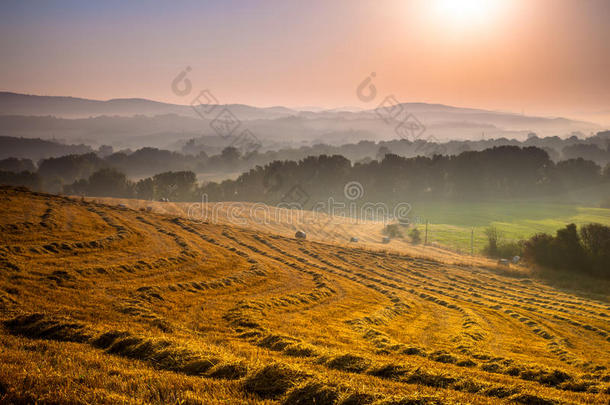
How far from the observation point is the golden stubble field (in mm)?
8781

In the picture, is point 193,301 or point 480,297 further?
point 480,297

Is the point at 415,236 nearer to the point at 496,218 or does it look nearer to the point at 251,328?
the point at 496,218

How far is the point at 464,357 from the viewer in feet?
47.9

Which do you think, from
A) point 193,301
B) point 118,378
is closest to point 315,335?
point 193,301

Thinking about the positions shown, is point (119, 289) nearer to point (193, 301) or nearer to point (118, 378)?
point (193, 301)

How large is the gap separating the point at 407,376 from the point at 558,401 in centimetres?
387

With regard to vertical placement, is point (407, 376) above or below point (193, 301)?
above

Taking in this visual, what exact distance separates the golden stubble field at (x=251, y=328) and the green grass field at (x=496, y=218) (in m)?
40.3

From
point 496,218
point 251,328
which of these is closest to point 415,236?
point 496,218

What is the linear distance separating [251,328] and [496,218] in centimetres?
10706

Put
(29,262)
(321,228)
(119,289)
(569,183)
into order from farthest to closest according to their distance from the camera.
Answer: (569,183)
(321,228)
(29,262)
(119,289)

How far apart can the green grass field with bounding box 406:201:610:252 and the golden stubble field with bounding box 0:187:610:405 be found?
40.3 metres

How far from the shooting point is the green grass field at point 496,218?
84588 millimetres

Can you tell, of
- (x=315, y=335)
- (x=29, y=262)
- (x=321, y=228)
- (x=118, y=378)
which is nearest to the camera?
(x=118, y=378)
